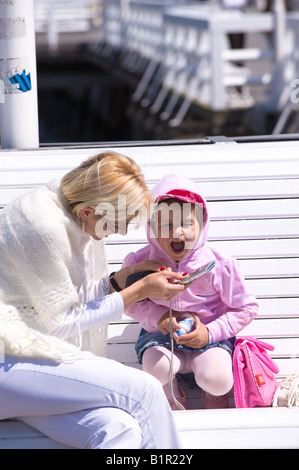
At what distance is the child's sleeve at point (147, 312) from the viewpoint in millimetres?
3430

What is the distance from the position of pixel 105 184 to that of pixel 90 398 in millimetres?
689

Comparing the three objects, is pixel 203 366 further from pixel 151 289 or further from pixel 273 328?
pixel 273 328

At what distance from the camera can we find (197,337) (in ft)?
10.9

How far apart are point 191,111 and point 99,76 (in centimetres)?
811

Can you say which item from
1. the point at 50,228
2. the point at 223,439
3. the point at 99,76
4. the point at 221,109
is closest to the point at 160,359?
the point at 223,439

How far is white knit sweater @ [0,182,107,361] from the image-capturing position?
2867 mm

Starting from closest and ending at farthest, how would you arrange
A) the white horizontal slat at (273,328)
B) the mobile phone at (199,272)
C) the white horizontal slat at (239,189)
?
the mobile phone at (199,272) → the white horizontal slat at (273,328) → the white horizontal slat at (239,189)

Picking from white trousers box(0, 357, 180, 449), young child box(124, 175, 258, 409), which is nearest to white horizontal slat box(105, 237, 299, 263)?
young child box(124, 175, 258, 409)

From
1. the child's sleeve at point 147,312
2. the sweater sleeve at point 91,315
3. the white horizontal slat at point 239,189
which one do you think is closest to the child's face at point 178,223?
the child's sleeve at point 147,312

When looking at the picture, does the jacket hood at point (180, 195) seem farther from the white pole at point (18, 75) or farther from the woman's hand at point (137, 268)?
the white pole at point (18, 75)

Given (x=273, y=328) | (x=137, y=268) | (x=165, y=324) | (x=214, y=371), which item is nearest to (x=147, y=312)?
(x=165, y=324)

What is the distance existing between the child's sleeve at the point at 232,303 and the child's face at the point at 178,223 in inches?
7.6

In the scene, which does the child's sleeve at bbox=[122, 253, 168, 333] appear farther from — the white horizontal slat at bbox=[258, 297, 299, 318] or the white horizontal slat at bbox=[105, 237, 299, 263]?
the white horizontal slat at bbox=[258, 297, 299, 318]

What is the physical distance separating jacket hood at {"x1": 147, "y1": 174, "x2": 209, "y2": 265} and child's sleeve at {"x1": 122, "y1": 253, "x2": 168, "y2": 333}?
0.19 m
